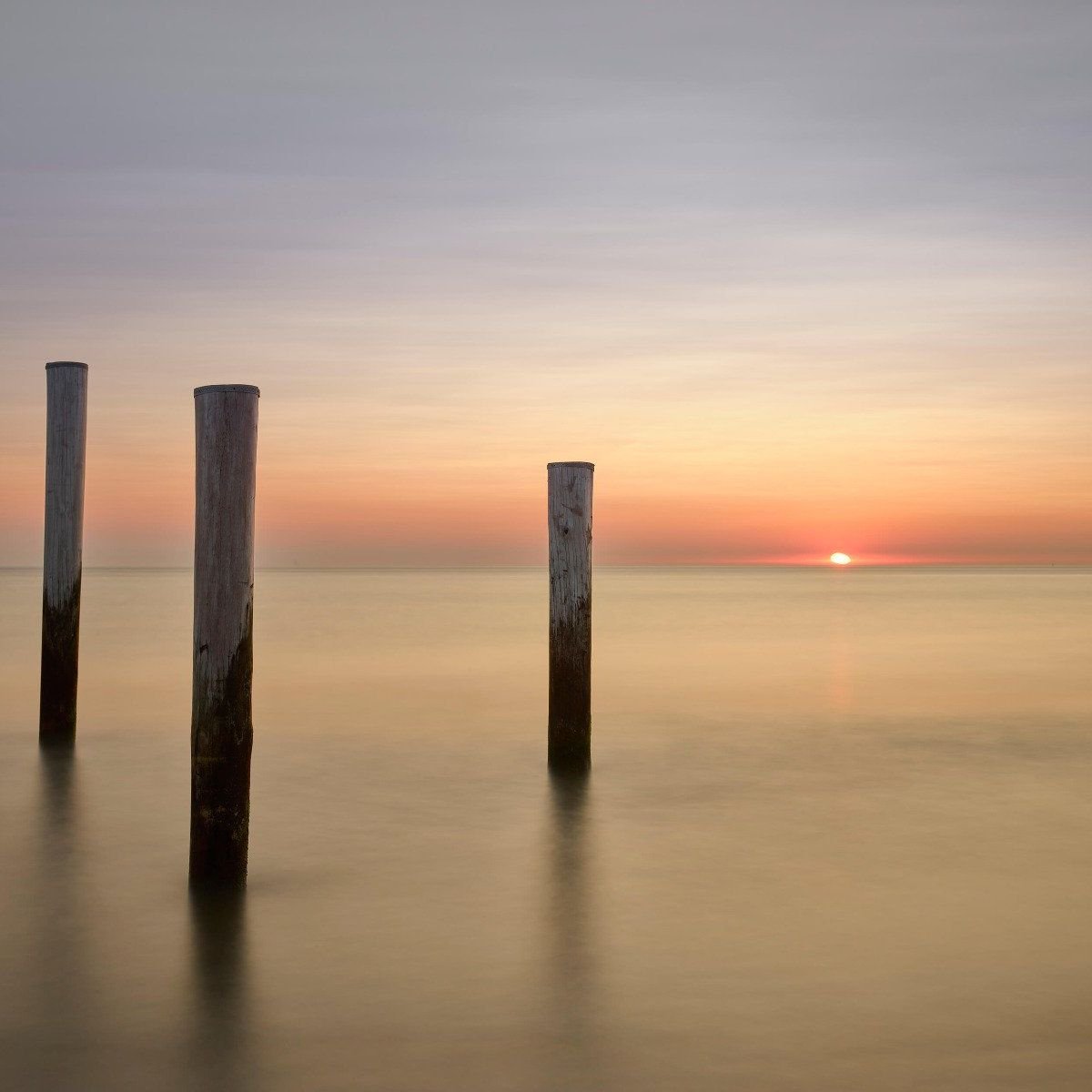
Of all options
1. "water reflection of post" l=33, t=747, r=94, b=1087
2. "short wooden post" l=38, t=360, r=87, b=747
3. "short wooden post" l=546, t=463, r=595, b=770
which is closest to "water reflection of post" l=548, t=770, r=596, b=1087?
"short wooden post" l=546, t=463, r=595, b=770

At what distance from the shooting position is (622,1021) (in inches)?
181

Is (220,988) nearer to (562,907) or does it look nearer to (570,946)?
(570,946)

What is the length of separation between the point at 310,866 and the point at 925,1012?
3.45 metres

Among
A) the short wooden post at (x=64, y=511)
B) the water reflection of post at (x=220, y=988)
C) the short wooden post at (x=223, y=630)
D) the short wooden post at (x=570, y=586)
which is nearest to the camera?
the water reflection of post at (x=220, y=988)

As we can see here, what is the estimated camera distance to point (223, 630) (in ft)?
19.3

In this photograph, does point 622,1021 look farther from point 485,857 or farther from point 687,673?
point 687,673

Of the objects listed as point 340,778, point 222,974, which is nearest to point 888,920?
point 222,974

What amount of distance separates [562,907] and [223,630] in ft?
6.92

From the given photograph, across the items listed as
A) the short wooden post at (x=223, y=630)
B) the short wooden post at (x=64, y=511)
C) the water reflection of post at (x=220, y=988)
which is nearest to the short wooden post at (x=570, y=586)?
the short wooden post at (x=223, y=630)

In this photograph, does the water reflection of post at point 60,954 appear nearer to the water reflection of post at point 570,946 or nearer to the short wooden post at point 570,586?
the water reflection of post at point 570,946

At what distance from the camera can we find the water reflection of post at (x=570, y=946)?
4312 mm

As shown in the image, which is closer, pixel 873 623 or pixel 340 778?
pixel 340 778

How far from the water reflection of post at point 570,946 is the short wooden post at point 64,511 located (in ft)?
13.5

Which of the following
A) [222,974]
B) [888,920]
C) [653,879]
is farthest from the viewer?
[653,879]
